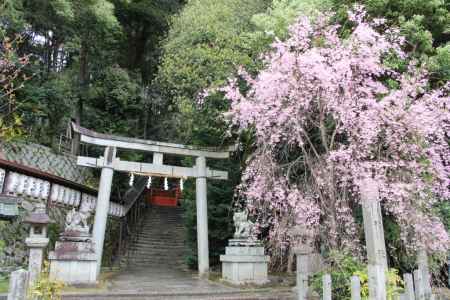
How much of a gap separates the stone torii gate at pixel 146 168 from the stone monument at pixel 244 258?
1.21 m

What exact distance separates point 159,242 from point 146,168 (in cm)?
538

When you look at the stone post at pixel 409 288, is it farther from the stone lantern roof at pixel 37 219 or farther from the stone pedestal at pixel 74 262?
the stone pedestal at pixel 74 262

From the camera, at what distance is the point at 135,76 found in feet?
62.6

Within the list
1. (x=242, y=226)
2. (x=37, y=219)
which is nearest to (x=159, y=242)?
(x=242, y=226)

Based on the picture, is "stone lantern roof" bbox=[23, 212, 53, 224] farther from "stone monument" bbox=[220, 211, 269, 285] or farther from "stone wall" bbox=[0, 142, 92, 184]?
"stone wall" bbox=[0, 142, 92, 184]

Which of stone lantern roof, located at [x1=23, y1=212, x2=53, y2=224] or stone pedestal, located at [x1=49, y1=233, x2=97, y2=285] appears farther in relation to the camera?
stone pedestal, located at [x1=49, y1=233, x2=97, y2=285]

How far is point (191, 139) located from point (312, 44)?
621 cm

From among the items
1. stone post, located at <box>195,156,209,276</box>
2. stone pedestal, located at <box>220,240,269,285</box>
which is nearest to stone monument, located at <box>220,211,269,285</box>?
stone pedestal, located at <box>220,240,269,285</box>

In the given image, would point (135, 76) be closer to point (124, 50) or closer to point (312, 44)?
point (124, 50)

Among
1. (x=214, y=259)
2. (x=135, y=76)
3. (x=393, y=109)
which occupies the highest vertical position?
(x=135, y=76)

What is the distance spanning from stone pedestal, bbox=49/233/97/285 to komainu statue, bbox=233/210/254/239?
3.50 meters

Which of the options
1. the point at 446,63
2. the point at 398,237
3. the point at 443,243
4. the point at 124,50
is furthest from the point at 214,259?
the point at 124,50

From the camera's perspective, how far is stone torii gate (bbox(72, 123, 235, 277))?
35.7ft

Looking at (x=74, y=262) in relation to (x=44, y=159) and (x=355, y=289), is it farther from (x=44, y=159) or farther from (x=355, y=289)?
(x=44, y=159)
